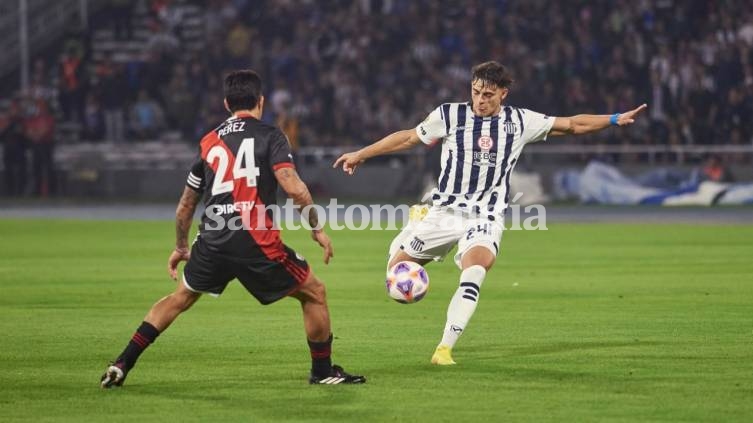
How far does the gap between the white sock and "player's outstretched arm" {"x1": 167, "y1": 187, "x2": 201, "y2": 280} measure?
72.7 inches

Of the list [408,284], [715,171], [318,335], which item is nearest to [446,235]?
[408,284]

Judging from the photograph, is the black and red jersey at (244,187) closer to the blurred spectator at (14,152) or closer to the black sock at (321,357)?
the black sock at (321,357)

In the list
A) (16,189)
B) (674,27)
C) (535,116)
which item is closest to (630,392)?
(535,116)

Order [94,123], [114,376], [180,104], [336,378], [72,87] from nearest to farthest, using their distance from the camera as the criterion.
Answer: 1. [114,376]
2. [336,378]
3. [180,104]
4. [94,123]
5. [72,87]

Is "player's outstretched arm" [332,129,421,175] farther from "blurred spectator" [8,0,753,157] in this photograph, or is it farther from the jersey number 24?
"blurred spectator" [8,0,753,157]

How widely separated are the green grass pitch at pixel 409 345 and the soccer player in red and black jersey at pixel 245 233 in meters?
0.33

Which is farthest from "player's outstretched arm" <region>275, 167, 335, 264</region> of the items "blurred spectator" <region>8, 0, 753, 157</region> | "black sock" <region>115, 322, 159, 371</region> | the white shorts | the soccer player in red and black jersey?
"blurred spectator" <region>8, 0, 753, 157</region>

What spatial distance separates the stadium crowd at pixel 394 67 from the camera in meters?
30.5

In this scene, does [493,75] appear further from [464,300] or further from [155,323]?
[155,323]

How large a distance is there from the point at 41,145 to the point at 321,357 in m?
26.2

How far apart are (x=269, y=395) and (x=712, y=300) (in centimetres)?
625

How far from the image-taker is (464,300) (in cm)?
971

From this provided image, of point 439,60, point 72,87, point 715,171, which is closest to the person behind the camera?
point 715,171

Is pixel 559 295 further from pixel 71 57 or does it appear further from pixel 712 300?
pixel 71 57
